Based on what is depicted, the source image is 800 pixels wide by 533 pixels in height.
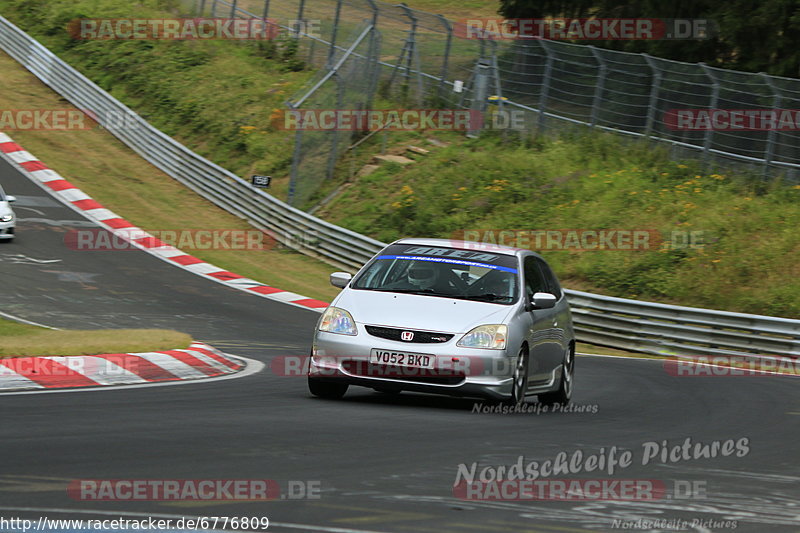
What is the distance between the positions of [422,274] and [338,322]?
1.07 m

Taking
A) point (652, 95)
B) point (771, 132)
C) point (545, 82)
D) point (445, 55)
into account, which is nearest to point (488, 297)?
point (771, 132)

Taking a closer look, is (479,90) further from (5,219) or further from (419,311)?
(419,311)

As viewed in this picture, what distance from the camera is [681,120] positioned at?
86.1 feet

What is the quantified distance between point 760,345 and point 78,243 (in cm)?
1407

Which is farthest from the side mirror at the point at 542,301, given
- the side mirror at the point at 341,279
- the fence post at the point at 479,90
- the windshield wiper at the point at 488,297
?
the fence post at the point at 479,90

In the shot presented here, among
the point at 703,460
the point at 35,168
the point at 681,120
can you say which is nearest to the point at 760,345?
the point at 681,120

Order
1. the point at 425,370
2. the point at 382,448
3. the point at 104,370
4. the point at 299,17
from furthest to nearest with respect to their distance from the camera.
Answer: the point at 299,17
the point at 104,370
the point at 425,370
the point at 382,448

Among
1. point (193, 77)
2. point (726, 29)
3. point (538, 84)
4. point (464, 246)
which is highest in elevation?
point (726, 29)

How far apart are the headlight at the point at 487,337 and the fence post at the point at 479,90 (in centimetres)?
2132

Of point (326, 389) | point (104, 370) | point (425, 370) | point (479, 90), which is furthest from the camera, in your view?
point (479, 90)

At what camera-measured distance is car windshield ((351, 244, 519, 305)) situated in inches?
406

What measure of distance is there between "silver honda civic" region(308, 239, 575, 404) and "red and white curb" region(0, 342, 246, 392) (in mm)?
1525

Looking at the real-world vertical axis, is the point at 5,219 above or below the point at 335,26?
below

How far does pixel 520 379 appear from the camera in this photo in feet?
32.8
